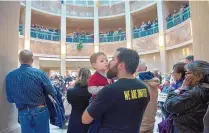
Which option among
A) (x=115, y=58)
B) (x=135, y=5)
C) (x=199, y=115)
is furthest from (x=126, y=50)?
(x=135, y=5)

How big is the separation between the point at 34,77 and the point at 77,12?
19.0m

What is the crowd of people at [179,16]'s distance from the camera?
14.0 m

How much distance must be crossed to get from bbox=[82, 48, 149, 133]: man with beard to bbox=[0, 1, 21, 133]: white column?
1.86 m

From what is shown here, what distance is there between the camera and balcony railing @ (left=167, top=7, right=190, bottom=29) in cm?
1386

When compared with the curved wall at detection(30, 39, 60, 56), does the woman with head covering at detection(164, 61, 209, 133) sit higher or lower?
lower

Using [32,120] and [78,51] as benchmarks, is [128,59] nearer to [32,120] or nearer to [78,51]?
[32,120]

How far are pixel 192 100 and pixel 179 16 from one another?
14490 mm

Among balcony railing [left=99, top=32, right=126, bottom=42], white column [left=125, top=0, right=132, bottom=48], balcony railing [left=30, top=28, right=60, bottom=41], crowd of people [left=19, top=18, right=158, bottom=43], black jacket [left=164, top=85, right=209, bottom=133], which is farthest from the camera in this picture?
balcony railing [left=99, top=32, right=126, bottom=42]

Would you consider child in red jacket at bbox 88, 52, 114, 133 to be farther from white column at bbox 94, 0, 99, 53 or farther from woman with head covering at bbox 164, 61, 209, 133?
white column at bbox 94, 0, 99, 53

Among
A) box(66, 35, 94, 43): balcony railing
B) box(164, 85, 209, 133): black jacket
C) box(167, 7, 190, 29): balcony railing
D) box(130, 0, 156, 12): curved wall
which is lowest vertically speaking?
box(164, 85, 209, 133): black jacket

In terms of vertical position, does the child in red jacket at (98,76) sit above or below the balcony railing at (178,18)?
below

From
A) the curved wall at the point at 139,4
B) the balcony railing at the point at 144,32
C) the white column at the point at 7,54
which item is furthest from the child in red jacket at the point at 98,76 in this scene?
the curved wall at the point at 139,4

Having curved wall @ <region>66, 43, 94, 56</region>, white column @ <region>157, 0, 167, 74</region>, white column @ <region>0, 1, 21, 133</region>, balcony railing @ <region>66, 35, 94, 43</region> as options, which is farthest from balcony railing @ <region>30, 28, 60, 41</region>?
white column @ <region>0, 1, 21, 133</region>

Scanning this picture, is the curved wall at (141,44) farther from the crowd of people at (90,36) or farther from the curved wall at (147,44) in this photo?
the crowd of people at (90,36)
